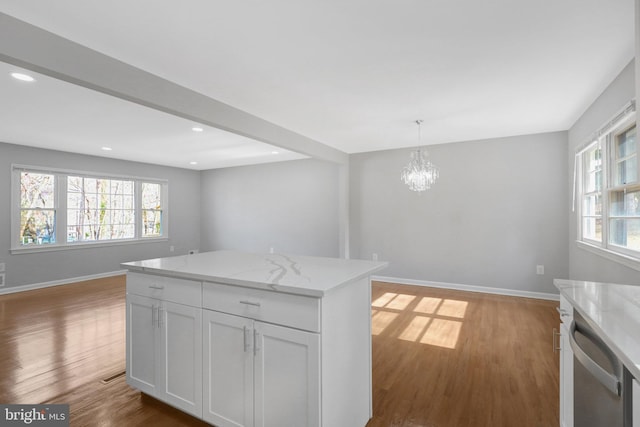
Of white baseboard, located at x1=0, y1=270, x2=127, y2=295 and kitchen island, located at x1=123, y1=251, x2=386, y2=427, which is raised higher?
kitchen island, located at x1=123, y1=251, x2=386, y2=427

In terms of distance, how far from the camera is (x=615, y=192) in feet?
8.87

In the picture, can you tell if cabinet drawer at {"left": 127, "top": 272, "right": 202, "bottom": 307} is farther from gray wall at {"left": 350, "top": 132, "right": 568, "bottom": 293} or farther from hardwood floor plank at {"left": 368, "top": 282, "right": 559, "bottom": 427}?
gray wall at {"left": 350, "top": 132, "right": 568, "bottom": 293}

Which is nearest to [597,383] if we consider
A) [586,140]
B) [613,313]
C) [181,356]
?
[613,313]

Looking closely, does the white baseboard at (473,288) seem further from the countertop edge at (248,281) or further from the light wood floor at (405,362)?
the countertop edge at (248,281)

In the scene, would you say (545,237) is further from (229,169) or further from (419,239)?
(229,169)

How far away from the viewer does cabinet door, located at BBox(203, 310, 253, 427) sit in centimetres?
152

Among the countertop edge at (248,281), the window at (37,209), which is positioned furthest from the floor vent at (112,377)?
the window at (37,209)

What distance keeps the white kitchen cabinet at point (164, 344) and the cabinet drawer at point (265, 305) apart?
162 millimetres

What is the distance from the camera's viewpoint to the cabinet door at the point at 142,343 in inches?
73.4

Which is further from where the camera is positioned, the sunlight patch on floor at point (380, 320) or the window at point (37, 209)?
the window at point (37, 209)

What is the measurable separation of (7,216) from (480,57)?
6779 mm

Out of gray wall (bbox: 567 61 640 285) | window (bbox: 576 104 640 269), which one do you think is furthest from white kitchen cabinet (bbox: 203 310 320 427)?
gray wall (bbox: 567 61 640 285)

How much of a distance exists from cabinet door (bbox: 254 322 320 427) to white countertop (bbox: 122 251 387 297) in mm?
204

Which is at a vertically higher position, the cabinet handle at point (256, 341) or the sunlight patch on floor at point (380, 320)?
the cabinet handle at point (256, 341)
